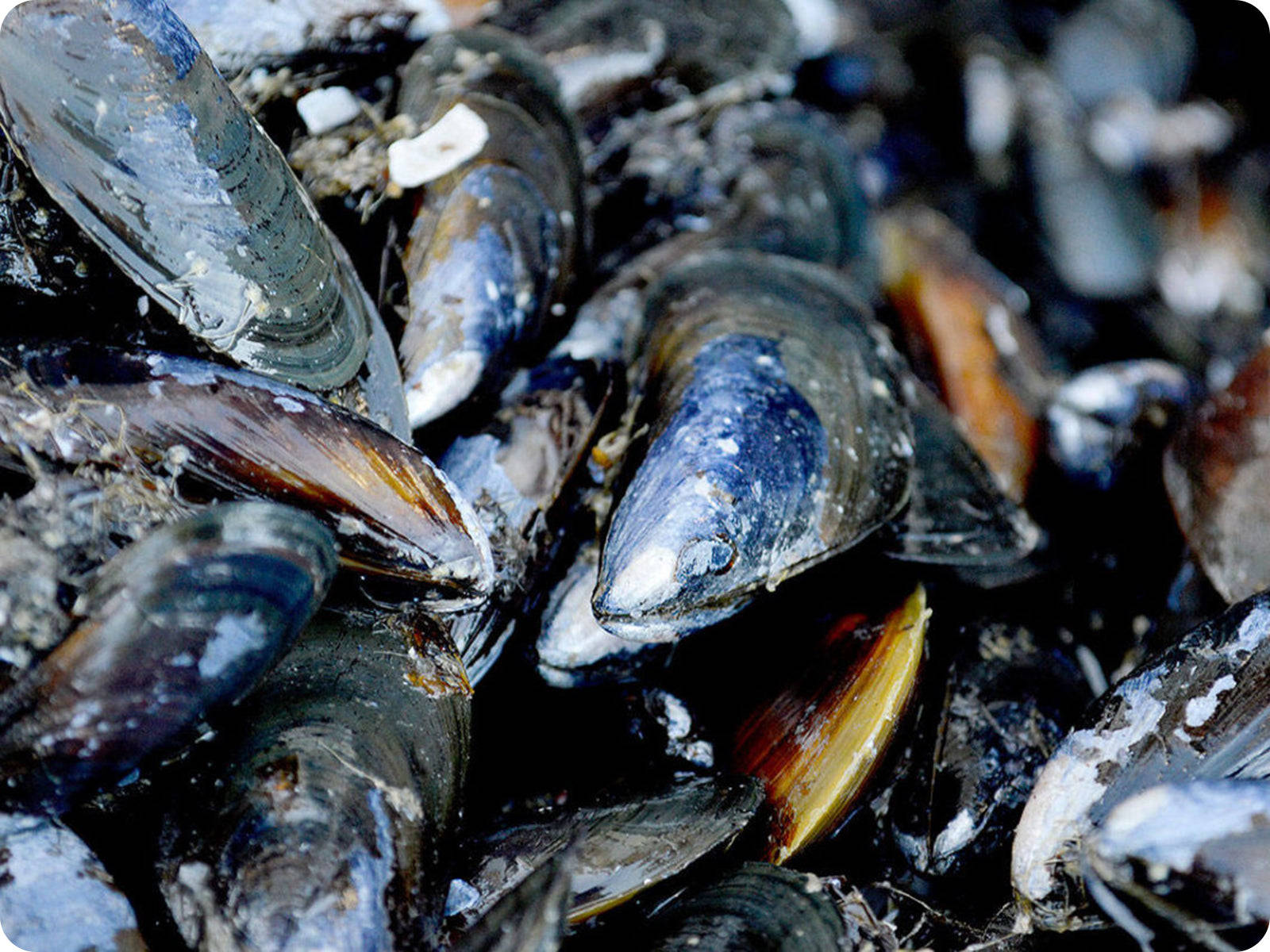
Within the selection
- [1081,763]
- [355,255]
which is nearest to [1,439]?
[355,255]

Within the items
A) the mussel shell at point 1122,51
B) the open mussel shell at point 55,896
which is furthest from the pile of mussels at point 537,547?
the mussel shell at point 1122,51

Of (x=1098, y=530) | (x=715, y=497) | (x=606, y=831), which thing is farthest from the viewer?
(x=1098, y=530)

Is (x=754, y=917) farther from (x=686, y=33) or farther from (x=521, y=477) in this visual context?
(x=686, y=33)

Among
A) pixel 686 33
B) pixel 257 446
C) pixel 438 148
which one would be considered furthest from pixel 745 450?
pixel 686 33

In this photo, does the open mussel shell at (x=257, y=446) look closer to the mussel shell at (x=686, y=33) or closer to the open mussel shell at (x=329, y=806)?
the open mussel shell at (x=329, y=806)

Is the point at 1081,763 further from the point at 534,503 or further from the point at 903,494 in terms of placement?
the point at 534,503

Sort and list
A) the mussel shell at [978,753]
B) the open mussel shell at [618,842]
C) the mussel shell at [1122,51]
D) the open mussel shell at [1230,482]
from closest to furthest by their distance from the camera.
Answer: the open mussel shell at [618,842], the mussel shell at [978,753], the open mussel shell at [1230,482], the mussel shell at [1122,51]
